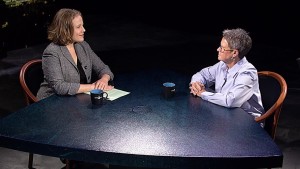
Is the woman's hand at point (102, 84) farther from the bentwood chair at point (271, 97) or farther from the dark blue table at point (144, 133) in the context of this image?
the bentwood chair at point (271, 97)

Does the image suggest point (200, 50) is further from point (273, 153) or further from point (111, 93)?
point (273, 153)

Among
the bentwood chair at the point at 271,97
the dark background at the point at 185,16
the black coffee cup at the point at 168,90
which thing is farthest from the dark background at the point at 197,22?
the black coffee cup at the point at 168,90

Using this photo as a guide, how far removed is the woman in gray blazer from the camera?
3.29 metres

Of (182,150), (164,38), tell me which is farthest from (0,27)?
(182,150)

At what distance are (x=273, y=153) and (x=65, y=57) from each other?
1.78 m

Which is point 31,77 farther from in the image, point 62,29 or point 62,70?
point 62,29

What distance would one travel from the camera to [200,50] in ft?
26.7

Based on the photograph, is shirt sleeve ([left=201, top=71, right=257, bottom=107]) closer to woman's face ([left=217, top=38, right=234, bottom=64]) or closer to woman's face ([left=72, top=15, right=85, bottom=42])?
woman's face ([left=217, top=38, right=234, bottom=64])

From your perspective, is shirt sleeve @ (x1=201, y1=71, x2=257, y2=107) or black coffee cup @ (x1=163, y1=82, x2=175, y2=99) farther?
black coffee cup @ (x1=163, y1=82, x2=175, y2=99)

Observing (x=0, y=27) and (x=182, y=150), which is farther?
(x=0, y=27)

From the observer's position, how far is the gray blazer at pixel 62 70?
3154 mm

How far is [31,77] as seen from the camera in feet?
11.7

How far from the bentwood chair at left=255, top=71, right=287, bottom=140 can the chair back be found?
173 cm

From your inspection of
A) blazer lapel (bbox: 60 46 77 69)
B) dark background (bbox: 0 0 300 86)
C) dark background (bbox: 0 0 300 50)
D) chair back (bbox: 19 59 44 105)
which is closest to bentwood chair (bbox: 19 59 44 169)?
chair back (bbox: 19 59 44 105)
